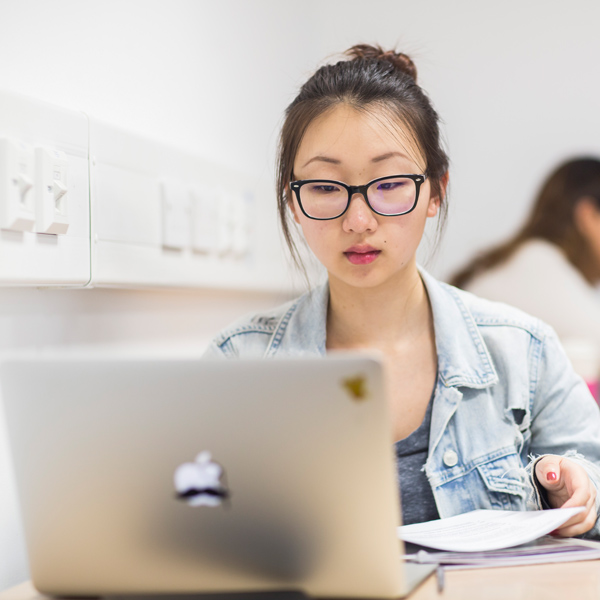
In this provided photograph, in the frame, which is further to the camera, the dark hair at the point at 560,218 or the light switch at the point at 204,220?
the dark hair at the point at 560,218

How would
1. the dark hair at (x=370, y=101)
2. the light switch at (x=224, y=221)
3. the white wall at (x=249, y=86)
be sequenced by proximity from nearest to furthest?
1. the white wall at (x=249, y=86)
2. the dark hair at (x=370, y=101)
3. the light switch at (x=224, y=221)

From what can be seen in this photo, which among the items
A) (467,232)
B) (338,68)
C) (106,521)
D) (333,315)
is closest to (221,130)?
(338,68)

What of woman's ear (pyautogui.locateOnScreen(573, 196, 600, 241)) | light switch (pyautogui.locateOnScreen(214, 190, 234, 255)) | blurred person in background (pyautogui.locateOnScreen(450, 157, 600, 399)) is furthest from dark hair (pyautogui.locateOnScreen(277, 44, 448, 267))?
woman's ear (pyautogui.locateOnScreen(573, 196, 600, 241))

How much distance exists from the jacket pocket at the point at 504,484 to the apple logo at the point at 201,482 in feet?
1.70

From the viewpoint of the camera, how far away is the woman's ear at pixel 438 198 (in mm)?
1135

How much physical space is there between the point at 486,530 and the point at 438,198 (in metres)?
0.55

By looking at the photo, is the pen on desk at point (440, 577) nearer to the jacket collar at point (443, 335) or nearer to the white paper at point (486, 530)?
the white paper at point (486, 530)

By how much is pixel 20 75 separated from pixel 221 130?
1.96 ft

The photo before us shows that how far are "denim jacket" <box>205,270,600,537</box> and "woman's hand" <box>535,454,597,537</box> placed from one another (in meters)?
0.03

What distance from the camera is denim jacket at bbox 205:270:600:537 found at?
0.99 m

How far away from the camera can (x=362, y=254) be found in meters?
1.05

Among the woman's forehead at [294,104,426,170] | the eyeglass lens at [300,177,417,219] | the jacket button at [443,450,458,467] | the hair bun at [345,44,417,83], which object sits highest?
the hair bun at [345,44,417,83]

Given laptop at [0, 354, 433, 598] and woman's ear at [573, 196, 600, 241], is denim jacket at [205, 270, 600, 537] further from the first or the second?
woman's ear at [573, 196, 600, 241]

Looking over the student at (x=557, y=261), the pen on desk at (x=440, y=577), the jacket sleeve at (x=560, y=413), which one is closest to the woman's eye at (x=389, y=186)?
the jacket sleeve at (x=560, y=413)
